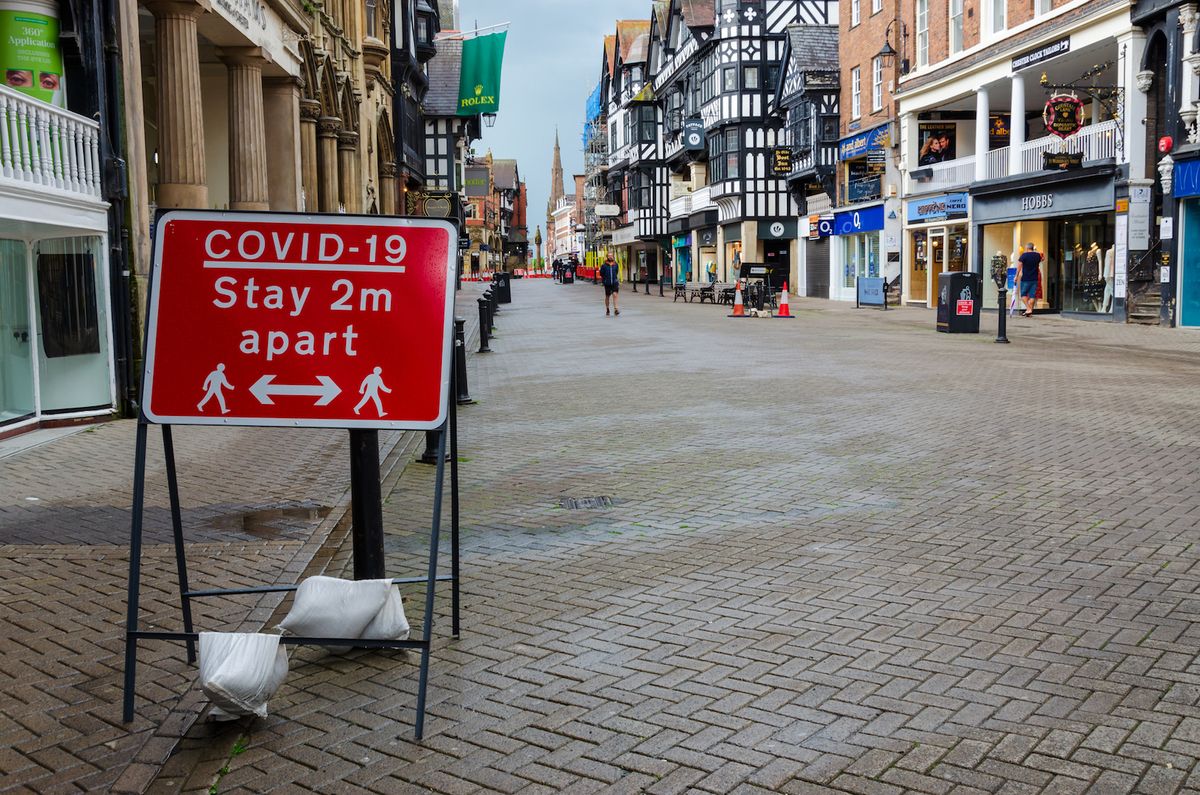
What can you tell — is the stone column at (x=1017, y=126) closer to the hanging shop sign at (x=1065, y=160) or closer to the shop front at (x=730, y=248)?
the hanging shop sign at (x=1065, y=160)

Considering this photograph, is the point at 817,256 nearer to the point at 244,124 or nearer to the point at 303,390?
the point at 244,124

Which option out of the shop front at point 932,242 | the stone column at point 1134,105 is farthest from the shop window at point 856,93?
the stone column at point 1134,105

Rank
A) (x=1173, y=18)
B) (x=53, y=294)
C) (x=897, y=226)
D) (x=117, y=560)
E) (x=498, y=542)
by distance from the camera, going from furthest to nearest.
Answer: (x=897, y=226) < (x=1173, y=18) < (x=53, y=294) < (x=498, y=542) < (x=117, y=560)

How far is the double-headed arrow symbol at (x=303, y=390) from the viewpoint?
13.5ft

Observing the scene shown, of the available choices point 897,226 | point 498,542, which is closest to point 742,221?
point 897,226

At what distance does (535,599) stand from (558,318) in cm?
2852

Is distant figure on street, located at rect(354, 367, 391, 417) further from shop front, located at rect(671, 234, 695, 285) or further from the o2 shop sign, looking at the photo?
shop front, located at rect(671, 234, 695, 285)

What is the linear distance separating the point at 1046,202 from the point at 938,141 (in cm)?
857

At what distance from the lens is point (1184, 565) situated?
5.77 metres

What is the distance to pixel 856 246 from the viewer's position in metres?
43.1

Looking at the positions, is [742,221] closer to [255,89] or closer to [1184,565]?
[255,89]

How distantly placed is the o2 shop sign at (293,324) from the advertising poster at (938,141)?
35.4 m

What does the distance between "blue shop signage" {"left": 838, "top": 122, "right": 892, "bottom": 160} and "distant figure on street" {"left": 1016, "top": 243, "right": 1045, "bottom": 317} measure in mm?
10386

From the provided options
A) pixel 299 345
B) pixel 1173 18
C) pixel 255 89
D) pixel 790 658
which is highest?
pixel 1173 18
